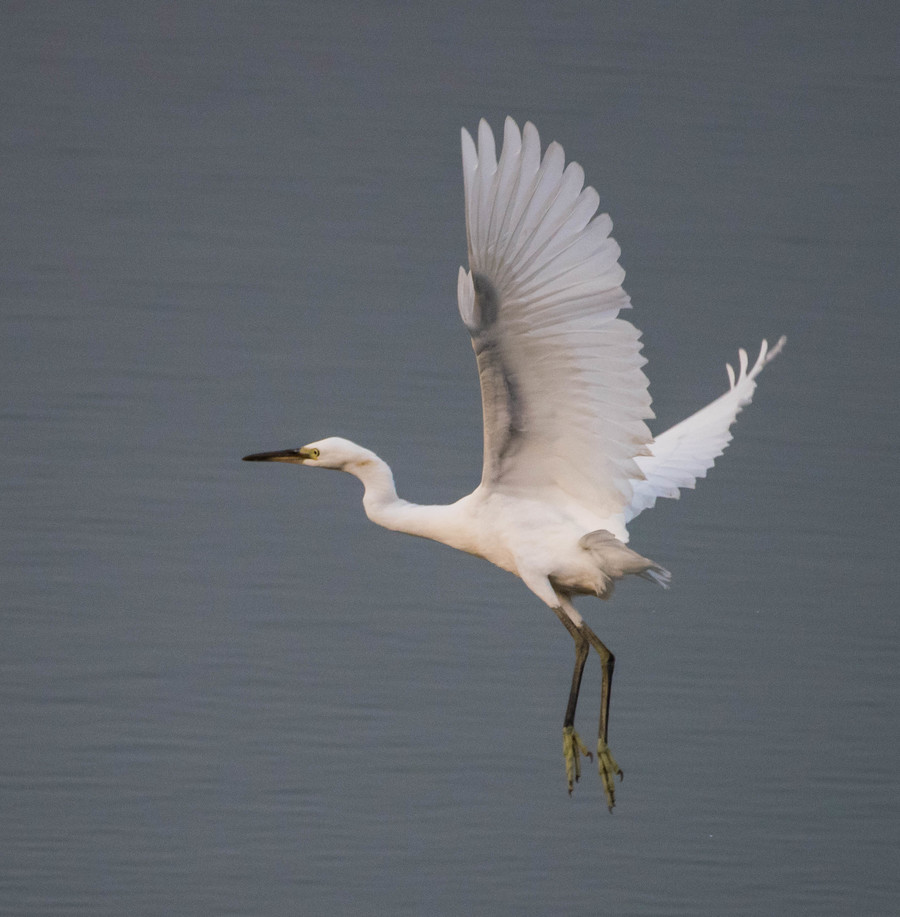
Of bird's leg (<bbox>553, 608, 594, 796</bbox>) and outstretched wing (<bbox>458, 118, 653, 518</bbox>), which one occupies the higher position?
outstretched wing (<bbox>458, 118, 653, 518</bbox>)

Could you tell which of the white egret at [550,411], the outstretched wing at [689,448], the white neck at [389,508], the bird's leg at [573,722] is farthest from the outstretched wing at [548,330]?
the outstretched wing at [689,448]

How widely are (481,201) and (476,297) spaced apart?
22cm

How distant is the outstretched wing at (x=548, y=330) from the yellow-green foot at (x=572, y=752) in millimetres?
546

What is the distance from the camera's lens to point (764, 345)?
450 cm

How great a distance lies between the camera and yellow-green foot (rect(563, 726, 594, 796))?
387 cm

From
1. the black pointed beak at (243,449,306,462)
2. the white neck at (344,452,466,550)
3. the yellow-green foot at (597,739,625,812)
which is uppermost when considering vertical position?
the black pointed beak at (243,449,306,462)

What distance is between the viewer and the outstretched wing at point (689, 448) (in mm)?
4254

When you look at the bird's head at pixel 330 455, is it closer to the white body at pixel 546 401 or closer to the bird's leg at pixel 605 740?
the white body at pixel 546 401

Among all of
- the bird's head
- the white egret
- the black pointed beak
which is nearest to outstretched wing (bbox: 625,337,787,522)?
the white egret

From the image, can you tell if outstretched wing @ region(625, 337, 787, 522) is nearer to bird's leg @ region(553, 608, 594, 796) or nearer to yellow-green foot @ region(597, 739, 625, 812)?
bird's leg @ region(553, 608, 594, 796)

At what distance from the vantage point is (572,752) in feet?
12.8

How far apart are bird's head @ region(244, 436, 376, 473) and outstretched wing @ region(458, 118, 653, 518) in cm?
34

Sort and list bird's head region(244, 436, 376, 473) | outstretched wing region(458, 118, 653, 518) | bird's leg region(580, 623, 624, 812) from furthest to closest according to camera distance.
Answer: bird's head region(244, 436, 376, 473), bird's leg region(580, 623, 624, 812), outstretched wing region(458, 118, 653, 518)

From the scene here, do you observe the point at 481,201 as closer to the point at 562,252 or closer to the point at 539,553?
the point at 562,252
